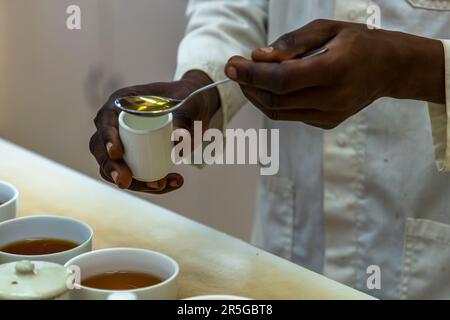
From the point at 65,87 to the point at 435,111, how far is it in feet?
4.70

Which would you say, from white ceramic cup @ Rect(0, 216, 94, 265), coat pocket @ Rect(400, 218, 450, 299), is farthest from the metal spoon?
coat pocket @ Rect(400, 218, 450, 299)

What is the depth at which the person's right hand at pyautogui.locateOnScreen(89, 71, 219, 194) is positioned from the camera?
86cm

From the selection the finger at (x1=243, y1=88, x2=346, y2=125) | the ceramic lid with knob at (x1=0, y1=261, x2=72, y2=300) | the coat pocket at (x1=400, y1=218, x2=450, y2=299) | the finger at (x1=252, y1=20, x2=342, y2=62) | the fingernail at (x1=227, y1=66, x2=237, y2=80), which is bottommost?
the coat pocket at (x1=400, y1=218, x2=450, y2=299)

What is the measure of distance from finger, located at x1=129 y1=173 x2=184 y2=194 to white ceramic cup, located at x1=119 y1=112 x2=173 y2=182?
25 millimetres

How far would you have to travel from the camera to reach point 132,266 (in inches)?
30.8

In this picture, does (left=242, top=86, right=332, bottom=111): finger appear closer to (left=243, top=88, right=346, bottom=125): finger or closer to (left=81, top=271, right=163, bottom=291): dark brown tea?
(left=243, top=88, right=346, bottom=125): finger

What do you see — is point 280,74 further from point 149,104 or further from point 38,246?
point 38,246

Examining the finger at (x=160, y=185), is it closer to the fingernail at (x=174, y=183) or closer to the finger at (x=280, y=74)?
the fingernail at (x=174, y=183)

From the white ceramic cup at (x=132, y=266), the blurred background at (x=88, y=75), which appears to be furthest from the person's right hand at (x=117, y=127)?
the blurred background at (x=88, y=75)

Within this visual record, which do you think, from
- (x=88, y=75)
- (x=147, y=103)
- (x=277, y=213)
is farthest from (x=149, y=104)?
(x=88, y=75)

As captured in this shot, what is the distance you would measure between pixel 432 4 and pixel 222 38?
324 mm

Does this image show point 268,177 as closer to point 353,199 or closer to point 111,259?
point 353,199

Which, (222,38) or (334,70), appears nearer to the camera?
(334,70)

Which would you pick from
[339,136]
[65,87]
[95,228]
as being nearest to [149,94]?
[95,228]
